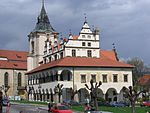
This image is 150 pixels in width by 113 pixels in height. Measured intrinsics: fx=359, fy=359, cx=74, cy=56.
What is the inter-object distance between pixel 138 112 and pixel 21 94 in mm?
65139

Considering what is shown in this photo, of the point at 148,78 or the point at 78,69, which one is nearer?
the point at 78,69

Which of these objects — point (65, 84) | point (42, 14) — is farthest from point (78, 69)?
point (42, 14)

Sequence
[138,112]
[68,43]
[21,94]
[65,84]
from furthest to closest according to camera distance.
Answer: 1. [21,94]
2. [68,43]
3. [65,84]
4. [138,112]

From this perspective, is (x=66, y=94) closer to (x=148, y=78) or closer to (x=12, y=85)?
(x=12, y=85)

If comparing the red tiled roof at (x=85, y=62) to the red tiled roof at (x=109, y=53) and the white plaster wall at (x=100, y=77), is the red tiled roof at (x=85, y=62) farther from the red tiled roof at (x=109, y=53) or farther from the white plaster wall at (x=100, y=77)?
the red tiled roof at (x=109, y=53)

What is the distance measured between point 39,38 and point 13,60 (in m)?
18.6

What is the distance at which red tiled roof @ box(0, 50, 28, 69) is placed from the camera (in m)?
108

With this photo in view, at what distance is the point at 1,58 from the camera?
109812 mm

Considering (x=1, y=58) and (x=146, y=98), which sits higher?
(x=1, y=58)

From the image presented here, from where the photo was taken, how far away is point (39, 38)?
96.2m

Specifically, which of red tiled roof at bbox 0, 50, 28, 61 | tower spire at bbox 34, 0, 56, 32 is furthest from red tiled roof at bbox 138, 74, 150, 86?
red tiled roof at bbox 0, 50, 28, 61

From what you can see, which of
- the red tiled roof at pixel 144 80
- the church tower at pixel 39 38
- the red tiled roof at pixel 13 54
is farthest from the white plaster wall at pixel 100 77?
the red tiled roof at pixel 13 54

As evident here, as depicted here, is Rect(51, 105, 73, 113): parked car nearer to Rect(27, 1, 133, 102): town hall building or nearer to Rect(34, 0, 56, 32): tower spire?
Rect(27, 1, 133, 102): town hall building

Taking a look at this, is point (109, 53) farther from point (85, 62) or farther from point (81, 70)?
point (81, 70)
